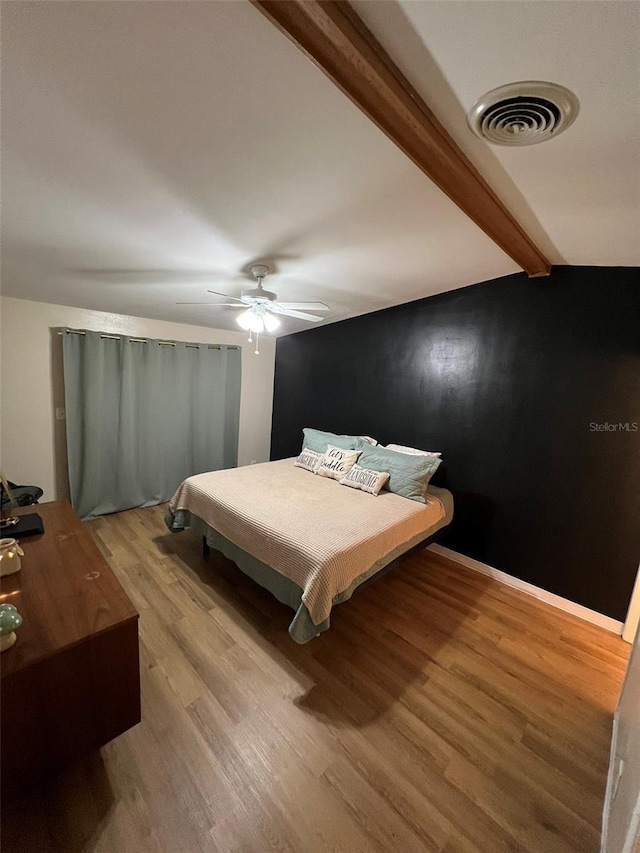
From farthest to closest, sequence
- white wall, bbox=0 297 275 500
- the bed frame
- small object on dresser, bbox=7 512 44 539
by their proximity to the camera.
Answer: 1. white wall, bbox=0 297 275 500
2. the bed frame
3. small object on dresser, bbox=7 512 44 539

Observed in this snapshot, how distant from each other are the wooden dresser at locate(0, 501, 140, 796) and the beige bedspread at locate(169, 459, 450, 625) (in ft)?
2.62

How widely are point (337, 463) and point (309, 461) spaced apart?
36 cm

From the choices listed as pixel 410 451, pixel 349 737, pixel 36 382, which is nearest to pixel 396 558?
pixel 349 737

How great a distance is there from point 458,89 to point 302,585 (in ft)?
6.74

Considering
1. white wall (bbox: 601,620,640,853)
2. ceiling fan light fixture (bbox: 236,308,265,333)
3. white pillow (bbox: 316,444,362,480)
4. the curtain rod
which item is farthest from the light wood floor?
the curtain rod

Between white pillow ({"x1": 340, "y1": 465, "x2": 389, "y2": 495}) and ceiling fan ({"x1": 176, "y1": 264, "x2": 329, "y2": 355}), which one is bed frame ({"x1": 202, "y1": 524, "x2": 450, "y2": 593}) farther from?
ceiling fan ({"x1": 176, "y1": 264, "x2": 329, "y2": 355})

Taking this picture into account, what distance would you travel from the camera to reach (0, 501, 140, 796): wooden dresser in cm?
95

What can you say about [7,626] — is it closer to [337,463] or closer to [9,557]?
[9,557]

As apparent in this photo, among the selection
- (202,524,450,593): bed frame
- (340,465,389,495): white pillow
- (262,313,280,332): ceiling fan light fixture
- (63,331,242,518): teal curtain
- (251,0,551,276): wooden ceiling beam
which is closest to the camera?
(251,0,551,276): wooden ceiling beam

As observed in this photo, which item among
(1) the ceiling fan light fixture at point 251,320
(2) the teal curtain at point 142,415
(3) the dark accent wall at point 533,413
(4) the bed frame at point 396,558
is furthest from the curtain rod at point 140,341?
(4) the bed frame at point 396,558

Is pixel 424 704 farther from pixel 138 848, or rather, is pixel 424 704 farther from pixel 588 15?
pixel 588 15

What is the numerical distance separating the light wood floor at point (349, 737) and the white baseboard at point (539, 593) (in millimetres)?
100

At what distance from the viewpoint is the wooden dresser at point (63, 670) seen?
3.12 ft

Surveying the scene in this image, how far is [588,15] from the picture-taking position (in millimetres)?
732
